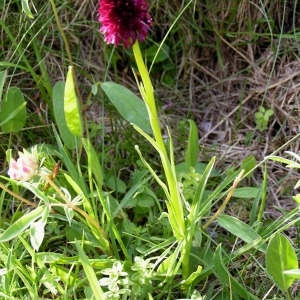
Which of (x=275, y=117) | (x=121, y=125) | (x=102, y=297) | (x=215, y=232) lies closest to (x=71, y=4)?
(x=121, y=125)

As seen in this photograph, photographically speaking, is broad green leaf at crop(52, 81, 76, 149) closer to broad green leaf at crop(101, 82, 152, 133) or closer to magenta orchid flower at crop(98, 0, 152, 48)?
broad green leaf at crop(101, 82, 152, 133)

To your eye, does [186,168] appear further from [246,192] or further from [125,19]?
[125,19]

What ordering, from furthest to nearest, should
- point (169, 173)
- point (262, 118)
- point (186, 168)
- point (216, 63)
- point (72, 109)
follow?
point (216, 63), point (262, 118), point (186, 168), point (72, 109), point (169, 173)

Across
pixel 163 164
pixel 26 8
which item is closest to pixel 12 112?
pixel 26 8

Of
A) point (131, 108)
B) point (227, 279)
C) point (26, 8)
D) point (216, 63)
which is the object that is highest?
point (26, 8)

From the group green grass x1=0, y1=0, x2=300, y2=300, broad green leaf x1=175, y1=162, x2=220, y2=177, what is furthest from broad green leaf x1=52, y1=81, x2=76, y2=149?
broad green leaf x1=175, y1=162, x2=220, y2=177

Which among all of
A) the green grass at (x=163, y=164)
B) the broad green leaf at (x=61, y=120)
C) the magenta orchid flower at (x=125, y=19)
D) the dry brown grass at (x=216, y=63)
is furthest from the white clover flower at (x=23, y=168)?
the dry brown grass at (x=216, y=63)

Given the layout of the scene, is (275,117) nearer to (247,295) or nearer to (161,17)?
(161,17)
